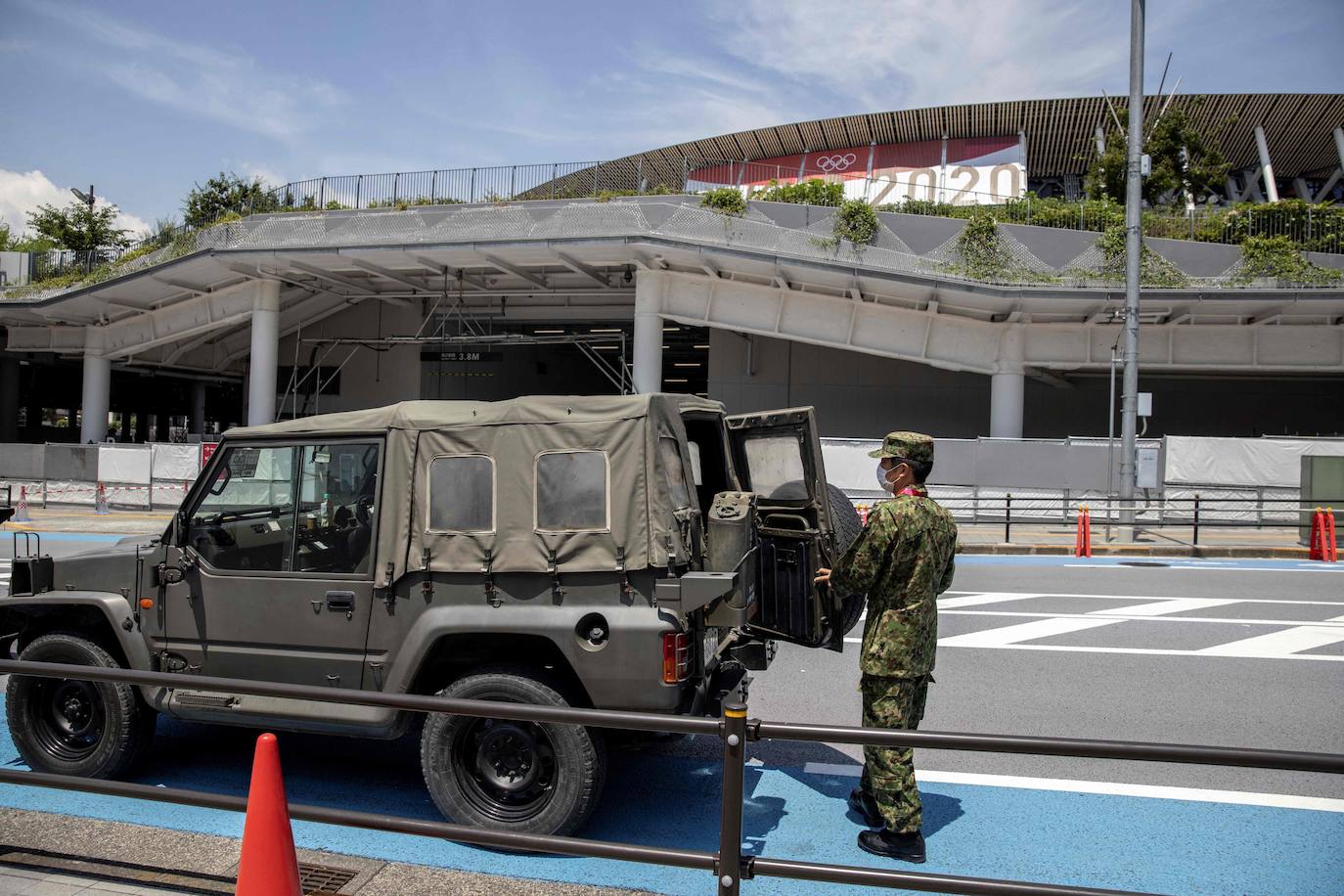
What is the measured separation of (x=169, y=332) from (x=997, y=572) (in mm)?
29569

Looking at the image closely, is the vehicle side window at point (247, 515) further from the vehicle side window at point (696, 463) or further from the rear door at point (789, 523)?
the rear door at point (789, 523)

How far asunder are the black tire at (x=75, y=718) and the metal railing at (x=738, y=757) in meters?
1.67

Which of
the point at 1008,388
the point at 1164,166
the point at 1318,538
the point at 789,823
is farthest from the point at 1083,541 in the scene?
the point at 1164,166

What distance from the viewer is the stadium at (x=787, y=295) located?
24266 mm

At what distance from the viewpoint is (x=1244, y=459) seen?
837 inches

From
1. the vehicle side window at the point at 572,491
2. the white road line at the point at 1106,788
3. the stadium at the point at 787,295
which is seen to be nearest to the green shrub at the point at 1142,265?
the stadium at the point at 787,295

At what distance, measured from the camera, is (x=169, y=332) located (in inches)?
1275

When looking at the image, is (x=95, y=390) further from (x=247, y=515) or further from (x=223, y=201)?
(x=247, y=515)

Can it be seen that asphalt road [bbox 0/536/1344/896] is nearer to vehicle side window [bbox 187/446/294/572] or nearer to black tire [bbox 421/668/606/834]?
black tire [bbox 421/668/606/834]

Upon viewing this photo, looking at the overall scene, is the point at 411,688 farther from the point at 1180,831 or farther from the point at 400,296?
the point at 400,296

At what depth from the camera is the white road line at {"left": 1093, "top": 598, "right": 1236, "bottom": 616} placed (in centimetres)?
1094

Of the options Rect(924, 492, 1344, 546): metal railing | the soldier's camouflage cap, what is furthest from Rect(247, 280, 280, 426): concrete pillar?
the soldier's camouflage cap

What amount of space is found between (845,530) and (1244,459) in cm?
1956

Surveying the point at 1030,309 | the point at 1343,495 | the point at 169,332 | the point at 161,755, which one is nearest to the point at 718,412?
the point at 161,755
